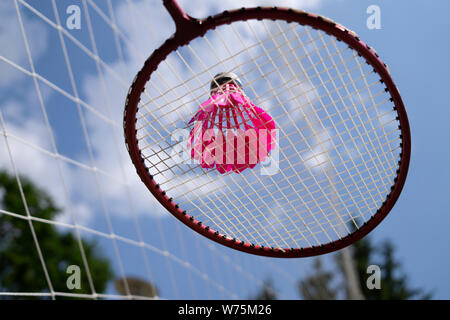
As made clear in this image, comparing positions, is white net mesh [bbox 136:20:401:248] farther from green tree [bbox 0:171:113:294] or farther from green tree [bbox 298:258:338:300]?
green tree [bbox 0:171:113:294]

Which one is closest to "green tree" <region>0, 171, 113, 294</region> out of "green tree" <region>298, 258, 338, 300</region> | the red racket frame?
"green tree" <region>298, 258, 338, 300</region>

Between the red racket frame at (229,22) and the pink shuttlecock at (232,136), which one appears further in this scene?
the pink shuttlecock at (232,136)

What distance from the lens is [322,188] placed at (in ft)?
5.26

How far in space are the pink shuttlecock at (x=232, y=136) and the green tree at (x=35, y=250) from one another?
10.5 metres

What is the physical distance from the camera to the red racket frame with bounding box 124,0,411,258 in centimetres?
120

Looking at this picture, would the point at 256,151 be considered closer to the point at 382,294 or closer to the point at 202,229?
the point at 202,229

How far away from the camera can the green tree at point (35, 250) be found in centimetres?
1120

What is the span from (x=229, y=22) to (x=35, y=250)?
39.6ft

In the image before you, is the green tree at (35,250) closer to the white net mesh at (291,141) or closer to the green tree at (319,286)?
the green tree at (319,286)

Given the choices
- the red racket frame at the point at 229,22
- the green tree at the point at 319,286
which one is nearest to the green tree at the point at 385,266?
the green tree at the point at 319,286

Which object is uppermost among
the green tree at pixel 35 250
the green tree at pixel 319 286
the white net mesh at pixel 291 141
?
the green tree at pixel 35 250
